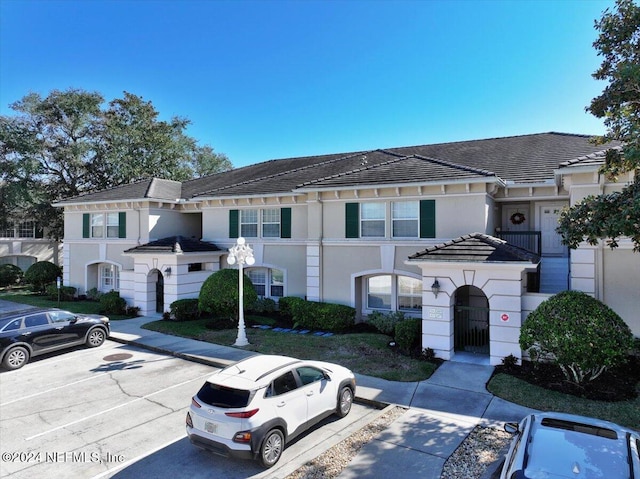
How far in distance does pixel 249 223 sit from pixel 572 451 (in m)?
16.7

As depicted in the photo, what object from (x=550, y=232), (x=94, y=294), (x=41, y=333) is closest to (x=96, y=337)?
(x=41, y=333)

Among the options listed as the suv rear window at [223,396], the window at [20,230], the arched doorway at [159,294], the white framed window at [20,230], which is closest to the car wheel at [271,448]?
the suv rear window at [223,396]

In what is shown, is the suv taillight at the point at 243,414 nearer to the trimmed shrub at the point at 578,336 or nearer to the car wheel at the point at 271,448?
the car wheel at the point at 271,448

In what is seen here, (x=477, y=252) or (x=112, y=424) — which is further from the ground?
(x=477, y=252)

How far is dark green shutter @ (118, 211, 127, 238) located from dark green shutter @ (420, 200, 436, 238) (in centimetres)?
1611

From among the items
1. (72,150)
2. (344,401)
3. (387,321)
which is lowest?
(344,401)

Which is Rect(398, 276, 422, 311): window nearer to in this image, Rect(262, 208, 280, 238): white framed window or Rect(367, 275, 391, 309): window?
Rect(367, 275, 391, 309): window

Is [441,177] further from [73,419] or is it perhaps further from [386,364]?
[73,419]

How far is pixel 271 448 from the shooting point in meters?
6.38

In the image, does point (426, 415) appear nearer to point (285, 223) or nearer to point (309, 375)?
point (309, 375)

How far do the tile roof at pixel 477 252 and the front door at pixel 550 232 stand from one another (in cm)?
405

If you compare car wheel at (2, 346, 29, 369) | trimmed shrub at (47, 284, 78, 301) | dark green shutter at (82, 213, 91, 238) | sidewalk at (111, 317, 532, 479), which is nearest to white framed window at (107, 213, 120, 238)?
dark green shutter at (82, 213, 91, 238)

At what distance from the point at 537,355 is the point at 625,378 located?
211cm

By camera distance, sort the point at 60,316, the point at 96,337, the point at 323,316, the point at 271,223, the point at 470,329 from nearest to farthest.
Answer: the point at 470,329
the point at 60,316
the point at 96,337
the point at 323,316
the point at 271,223
